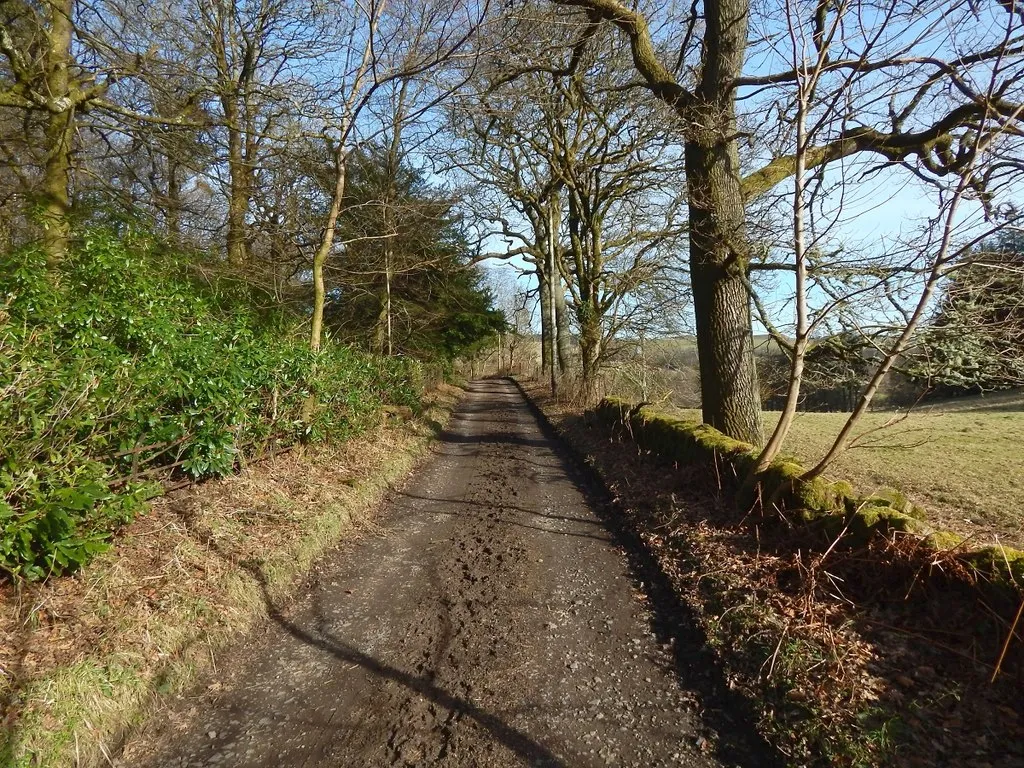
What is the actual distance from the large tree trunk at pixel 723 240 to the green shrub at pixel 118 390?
5.73 metres

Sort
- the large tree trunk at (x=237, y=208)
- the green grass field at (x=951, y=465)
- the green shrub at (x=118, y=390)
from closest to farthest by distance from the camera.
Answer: the green shrub at (x=118, y=390), the green grass field at (x=951, y=465), the large tree trunk at (x=237, y=208)

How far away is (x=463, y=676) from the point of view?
142 inches

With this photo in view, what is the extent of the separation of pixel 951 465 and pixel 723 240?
5015mm

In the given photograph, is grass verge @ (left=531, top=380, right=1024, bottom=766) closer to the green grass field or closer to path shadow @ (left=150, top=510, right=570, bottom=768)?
the green grass field

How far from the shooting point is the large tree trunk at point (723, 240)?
7047 millimetres

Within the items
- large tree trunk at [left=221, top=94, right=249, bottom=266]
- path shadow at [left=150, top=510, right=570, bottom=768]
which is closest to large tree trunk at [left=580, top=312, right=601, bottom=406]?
large tree trunk at [left=221, top=94, right=249, bottom=266]

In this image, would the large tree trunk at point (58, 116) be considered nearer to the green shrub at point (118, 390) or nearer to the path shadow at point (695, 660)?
the green shrub at point (118, 390)

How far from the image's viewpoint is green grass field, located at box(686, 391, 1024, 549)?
17.7 feet

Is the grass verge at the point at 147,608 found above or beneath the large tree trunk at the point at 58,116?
beneath

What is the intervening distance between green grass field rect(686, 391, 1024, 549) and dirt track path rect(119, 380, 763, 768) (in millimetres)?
2465

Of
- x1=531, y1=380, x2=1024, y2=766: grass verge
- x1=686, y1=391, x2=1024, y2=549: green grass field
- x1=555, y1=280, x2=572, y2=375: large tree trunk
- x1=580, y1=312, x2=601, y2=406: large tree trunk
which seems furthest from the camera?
x1=555, y1=280, x2=572, y2=375: large tree trunk

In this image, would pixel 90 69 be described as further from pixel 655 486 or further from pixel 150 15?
pixel 655 486

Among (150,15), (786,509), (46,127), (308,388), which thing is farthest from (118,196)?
(786,509)

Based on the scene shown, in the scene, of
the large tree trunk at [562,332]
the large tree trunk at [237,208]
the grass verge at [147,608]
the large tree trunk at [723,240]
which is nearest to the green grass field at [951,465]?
the large tree trunk at [723,240]
